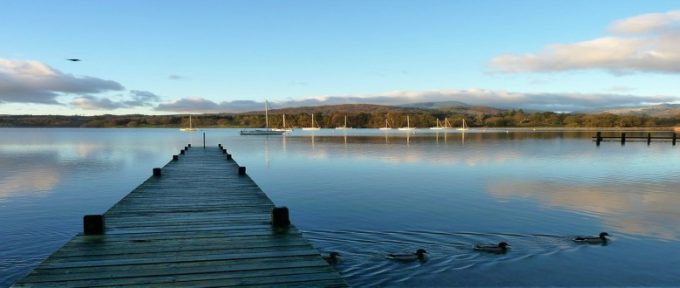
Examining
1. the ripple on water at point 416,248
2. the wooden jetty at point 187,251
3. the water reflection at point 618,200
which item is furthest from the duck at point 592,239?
→ the wooden jetty at point 187,251

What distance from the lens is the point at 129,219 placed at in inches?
412

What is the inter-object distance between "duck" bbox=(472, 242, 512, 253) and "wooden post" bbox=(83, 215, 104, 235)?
8.72 meters

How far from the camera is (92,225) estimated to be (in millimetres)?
8781

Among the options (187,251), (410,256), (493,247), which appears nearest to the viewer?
(187,251)

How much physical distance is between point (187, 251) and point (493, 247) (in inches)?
305

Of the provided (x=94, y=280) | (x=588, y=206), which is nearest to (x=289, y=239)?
(x=94, y=280)

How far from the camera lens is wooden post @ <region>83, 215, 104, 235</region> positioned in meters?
8.74

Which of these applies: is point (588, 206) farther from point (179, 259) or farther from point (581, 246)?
point (179, 259)

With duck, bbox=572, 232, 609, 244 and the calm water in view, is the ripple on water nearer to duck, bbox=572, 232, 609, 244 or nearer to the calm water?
the calm water

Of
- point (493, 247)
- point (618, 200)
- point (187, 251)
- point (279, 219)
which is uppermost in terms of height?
point (279, 219)

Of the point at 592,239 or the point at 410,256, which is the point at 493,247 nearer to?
the point at 410,256

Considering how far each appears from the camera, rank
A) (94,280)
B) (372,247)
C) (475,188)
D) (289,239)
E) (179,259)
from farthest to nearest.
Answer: (475,188), (372,247), (289,239), (179,259), (94,280)

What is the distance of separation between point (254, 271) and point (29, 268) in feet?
24.2

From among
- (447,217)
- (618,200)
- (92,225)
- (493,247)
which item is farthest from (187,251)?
(618,200)
